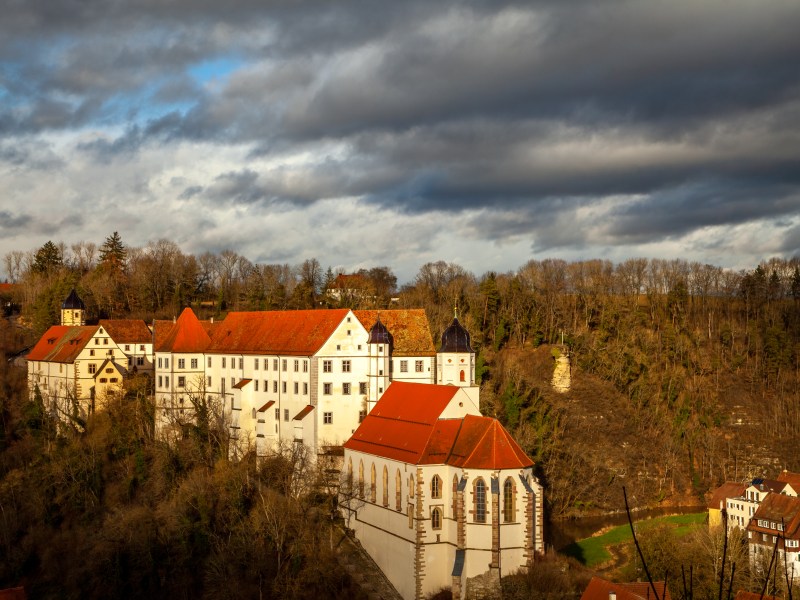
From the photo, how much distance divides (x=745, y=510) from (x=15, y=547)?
157 ft

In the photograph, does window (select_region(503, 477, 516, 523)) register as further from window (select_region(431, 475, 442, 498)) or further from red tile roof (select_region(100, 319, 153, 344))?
red tile roof (select_region(100, 319, 153, 344))

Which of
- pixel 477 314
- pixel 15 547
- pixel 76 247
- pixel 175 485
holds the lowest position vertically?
pixel 15 547

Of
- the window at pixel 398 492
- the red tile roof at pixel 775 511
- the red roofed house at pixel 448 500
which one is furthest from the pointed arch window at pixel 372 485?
the red tile roof at pixel 775 511

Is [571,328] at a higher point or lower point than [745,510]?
higher

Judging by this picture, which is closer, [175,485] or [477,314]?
[175,485]

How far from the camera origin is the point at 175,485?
187 ft

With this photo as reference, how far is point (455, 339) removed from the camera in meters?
52.5

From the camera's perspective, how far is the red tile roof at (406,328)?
62031mm

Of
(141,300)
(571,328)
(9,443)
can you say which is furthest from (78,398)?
(571,328)

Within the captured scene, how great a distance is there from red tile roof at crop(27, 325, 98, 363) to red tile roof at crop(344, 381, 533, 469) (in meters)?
28.6

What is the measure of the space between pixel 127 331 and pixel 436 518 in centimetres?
4031

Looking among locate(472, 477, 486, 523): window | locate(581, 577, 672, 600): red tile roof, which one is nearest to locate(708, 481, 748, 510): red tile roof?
locate(472, 477, 486, 523): window

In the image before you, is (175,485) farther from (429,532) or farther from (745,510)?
(745,510)

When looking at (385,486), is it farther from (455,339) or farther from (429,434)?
(455,339)
